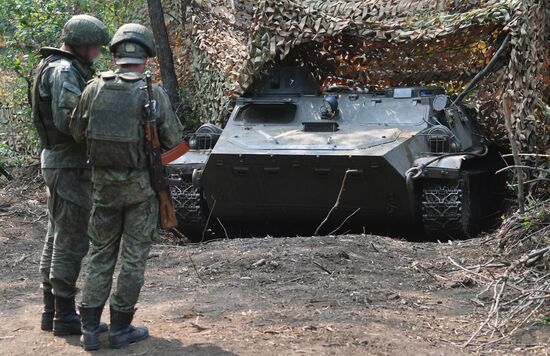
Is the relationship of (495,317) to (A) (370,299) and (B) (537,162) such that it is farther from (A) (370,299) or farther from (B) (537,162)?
(B) (537,162)

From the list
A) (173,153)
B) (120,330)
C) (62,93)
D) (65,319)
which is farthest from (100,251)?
(62,93)

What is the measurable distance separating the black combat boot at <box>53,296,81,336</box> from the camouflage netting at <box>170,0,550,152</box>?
5.96m

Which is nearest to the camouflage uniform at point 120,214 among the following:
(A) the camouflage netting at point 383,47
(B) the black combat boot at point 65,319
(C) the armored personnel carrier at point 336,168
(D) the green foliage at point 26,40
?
(B) the black combat boot at point 65,319

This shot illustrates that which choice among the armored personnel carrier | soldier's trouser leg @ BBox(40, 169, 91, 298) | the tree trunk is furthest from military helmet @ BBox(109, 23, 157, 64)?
the tree trunk

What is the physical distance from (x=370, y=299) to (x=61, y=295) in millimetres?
2030

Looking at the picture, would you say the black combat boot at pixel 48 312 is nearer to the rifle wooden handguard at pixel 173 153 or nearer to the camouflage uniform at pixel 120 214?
the camouflage uniform at pixel 120 214

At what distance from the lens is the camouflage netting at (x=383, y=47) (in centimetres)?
977

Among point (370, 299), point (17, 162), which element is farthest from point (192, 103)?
point (370, 299)

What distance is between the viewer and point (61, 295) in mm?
5184

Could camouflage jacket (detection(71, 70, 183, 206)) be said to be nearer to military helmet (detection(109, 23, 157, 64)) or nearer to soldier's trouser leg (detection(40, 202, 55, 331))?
military helmet (detection(109, 23, 157, 64))

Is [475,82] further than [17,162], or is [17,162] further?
[17,162]

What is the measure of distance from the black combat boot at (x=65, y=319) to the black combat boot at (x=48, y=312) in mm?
140

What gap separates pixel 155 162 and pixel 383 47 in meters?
7.67

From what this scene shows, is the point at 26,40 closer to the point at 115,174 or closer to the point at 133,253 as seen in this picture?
the point at 115,174
